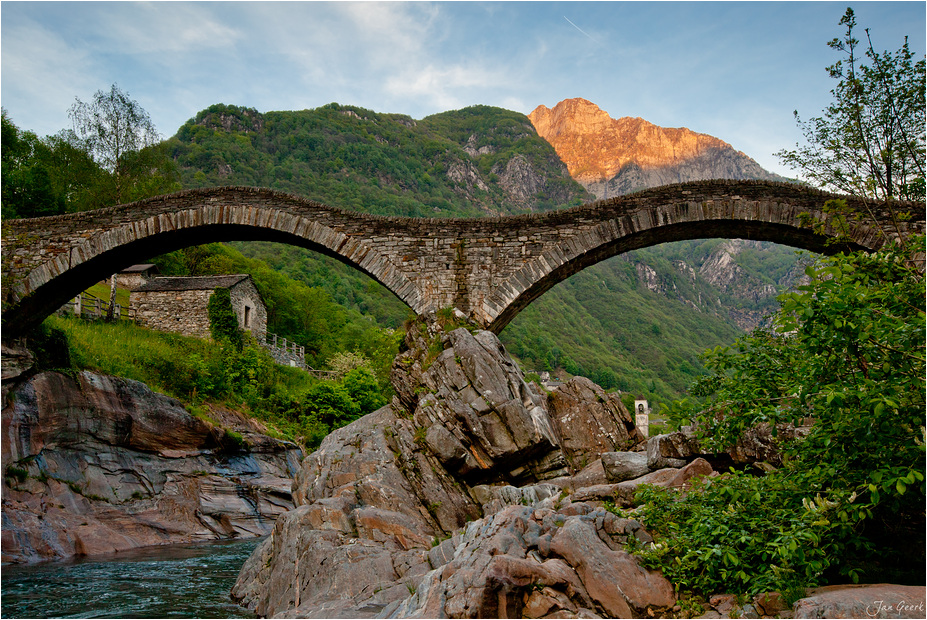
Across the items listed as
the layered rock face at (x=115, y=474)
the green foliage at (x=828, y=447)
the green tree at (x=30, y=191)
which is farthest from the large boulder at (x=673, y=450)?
the green tree at (x=30, y=191)

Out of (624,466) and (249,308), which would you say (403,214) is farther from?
(624,466)

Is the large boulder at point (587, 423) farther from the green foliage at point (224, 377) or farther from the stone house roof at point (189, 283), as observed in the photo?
the stone house roof at point (189, 283)

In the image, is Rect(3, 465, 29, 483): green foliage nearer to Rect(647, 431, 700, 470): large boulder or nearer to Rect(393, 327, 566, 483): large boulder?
Rect(393, 327, 566, 483): large boulder

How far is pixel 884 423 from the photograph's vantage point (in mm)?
4840

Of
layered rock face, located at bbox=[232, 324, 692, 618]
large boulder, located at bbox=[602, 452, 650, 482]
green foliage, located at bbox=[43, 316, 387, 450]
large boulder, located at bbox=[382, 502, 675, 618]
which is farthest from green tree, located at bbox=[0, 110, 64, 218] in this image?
large boulder, located at bbox=[382, 502, 675, 618]

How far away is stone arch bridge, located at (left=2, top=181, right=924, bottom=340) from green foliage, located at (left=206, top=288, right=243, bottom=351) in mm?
12371

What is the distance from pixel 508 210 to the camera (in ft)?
452

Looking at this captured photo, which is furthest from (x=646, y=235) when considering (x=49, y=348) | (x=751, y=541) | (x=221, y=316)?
(x=221, y=316)

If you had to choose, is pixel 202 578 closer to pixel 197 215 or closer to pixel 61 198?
pixel 197 215

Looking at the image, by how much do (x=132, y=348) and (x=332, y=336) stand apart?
2203 cm

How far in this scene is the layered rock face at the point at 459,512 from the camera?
18.2 ft

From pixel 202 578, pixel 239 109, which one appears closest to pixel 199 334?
pixel 202 578

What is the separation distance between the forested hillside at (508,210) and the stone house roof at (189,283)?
Answer: 28980mm

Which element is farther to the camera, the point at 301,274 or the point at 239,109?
the point at 239,109
